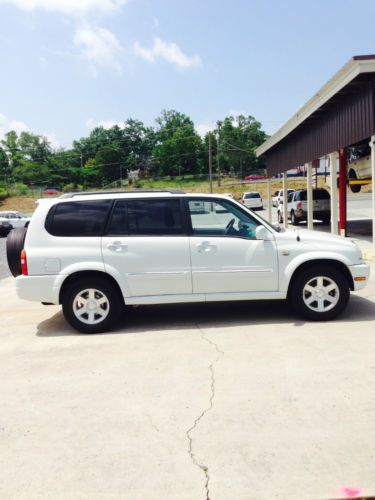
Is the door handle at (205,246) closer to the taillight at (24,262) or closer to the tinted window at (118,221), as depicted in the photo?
the tinted window at (118,221)

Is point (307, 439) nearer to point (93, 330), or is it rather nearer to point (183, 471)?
point (183, 471)

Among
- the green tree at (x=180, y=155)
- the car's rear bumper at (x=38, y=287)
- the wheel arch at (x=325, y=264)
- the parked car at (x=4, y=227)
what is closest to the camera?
the car's rear bumper at (x=38, y=287)

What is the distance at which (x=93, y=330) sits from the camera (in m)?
6.67

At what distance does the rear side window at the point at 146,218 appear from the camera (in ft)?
22.3

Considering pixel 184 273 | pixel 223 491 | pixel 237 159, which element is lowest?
pixel 223 491

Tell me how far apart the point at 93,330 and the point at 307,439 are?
12.2 ft

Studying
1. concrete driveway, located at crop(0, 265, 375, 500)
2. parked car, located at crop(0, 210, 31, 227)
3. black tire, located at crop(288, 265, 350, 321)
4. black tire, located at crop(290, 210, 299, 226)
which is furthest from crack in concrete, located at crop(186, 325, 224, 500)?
parked car, located at crop(0, 210, 31, 227)

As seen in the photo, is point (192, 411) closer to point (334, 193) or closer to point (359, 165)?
point (334, 193)

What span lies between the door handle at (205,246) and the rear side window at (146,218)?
315 mm

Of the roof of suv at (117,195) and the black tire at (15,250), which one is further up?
the roof of suv at (117,195)

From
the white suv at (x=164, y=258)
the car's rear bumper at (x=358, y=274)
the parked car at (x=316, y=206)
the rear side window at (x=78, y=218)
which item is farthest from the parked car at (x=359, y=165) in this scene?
the rear side window at (x=78, y=218)

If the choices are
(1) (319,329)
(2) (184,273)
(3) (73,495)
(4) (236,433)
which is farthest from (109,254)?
(3) (73,495)

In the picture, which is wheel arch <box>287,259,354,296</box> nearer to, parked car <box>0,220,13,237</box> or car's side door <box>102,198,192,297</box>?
car's side door <box>102,198,192,297</box>

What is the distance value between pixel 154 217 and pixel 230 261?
116 cm
